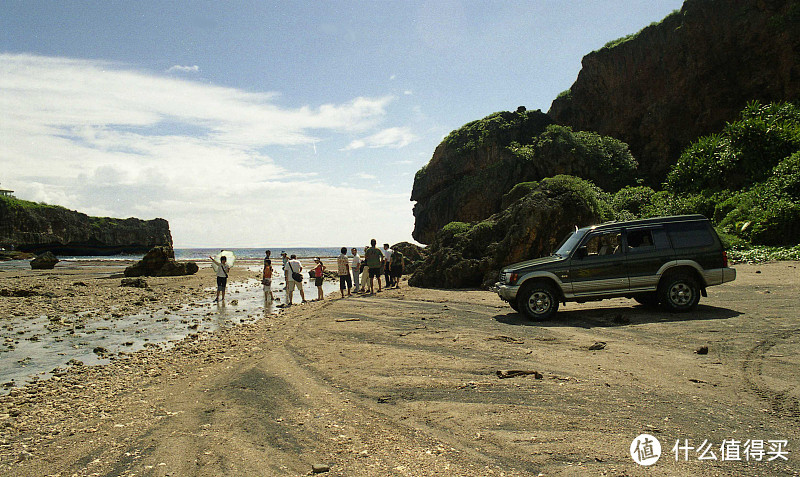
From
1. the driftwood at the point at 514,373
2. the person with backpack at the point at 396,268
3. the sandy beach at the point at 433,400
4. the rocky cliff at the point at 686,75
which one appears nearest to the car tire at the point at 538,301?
the sandy beach at the point at 433,400

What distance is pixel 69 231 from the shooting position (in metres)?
86.2

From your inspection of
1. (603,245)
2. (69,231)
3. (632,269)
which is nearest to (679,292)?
(632,269)

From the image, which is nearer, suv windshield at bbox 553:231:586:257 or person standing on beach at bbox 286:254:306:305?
suv windshield at bbox 553:231:586:257

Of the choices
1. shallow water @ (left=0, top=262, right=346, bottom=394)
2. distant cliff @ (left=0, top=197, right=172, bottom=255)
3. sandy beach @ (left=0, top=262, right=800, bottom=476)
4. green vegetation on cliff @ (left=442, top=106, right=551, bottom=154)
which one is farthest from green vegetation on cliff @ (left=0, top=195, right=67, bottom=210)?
sandy beach @ (left=0, top=262, right=800, bottom=476)

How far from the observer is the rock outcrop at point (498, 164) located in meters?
35.3

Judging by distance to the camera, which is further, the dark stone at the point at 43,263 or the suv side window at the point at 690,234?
the dark stone at the point at 43,263

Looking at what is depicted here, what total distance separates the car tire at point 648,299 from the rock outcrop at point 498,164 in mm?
23971

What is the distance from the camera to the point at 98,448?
4609 millimetres

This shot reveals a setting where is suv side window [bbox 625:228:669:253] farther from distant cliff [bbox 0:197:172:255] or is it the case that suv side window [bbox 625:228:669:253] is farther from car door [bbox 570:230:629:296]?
distant cliff [bbox 0:197:172:255]

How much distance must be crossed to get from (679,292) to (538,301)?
332 cm

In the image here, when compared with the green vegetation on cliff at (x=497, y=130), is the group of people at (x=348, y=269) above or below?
below

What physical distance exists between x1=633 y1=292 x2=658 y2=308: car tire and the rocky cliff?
1163 inches

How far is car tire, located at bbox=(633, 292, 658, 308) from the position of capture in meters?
10.9

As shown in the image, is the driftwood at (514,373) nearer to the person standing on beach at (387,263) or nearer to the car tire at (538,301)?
the car tire at (538,301)
